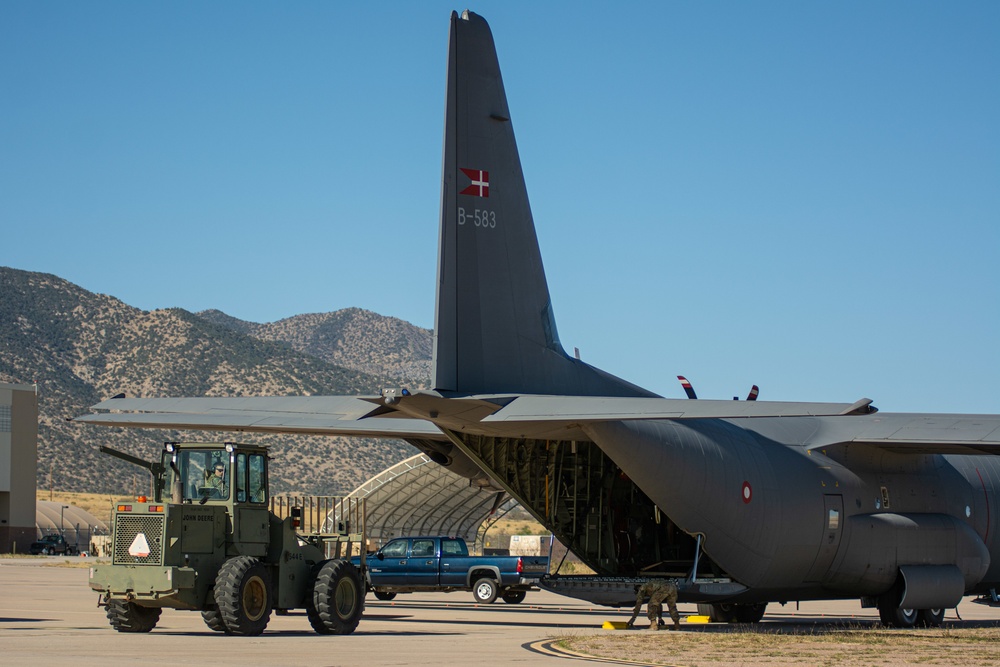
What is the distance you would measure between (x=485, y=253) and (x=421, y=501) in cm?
3119

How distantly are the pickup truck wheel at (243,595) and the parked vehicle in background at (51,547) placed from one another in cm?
5171

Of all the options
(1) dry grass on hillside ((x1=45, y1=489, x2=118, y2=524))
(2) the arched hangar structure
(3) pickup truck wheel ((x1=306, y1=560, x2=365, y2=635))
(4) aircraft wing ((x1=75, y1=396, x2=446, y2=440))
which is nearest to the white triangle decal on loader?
(4) aircraft wing ((x1=75, y1=396, x2=446, y2=440))

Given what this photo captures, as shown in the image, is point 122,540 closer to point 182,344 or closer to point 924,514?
point 924,514

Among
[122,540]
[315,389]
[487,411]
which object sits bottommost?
[122,540]

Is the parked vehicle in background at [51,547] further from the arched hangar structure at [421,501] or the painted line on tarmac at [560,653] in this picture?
the painted line on tarmac at [560,653]

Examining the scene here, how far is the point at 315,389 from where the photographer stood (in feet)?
460

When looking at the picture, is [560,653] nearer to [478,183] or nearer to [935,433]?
[478,183]

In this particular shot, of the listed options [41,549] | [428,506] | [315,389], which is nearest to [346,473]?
[315,389]

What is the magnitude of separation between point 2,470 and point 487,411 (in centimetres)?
5368

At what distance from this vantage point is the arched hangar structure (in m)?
45.5

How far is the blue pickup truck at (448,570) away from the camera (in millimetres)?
28875

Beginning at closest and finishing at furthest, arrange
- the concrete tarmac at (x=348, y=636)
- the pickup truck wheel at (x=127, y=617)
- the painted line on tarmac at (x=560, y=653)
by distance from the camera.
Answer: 1. the concrete tarmac at (x=348, y=636)
2. the painted line on tarmac at (x=560, y=653)
3. the pickup truck wheel at (x=127, y=617)

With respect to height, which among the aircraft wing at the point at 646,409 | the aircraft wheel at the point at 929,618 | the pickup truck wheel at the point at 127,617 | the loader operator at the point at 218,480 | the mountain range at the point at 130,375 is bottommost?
the aircraft wheel at the point at 929,618

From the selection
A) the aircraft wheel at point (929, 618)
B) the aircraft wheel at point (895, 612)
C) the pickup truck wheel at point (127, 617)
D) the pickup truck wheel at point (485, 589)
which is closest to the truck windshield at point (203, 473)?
the pickup truck wheel at point (127, 617)
